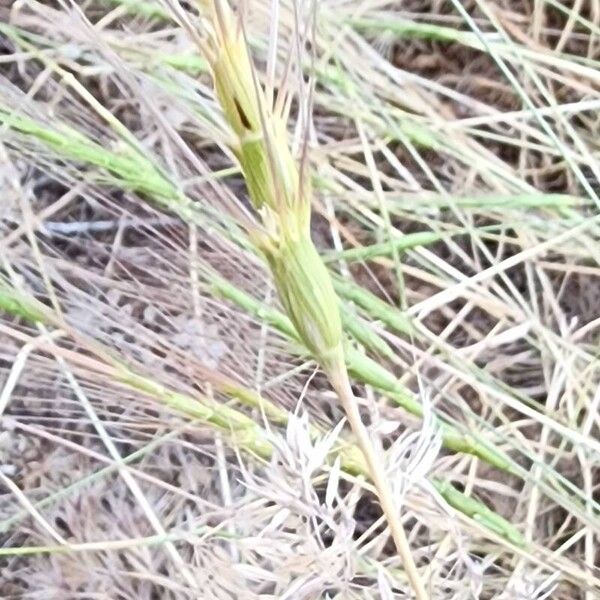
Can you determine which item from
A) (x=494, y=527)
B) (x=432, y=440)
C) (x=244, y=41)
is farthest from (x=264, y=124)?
(x=494, y=527)

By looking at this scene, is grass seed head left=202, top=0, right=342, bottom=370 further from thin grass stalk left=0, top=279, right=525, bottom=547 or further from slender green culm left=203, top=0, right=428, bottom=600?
thin grass stalk left=0, top=279, right=525, bottom=547

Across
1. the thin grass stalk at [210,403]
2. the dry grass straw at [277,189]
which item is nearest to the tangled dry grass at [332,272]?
the thin grass stalk at [210,403]

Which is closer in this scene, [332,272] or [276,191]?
[276,191]

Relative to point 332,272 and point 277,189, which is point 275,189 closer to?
point 277,189

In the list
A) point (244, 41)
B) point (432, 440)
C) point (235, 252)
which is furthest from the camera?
point (235, 252)

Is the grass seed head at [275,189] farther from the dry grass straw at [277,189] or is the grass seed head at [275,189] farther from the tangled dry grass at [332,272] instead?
the tangled dry grass at [332,272]

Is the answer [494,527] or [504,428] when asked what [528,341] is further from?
[494,527]

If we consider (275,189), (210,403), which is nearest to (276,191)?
(275,189)

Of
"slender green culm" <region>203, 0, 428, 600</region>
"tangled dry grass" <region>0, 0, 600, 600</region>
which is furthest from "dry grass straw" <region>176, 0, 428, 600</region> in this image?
"tangled dry grass" <region>0, 0, 600, 600</region>
